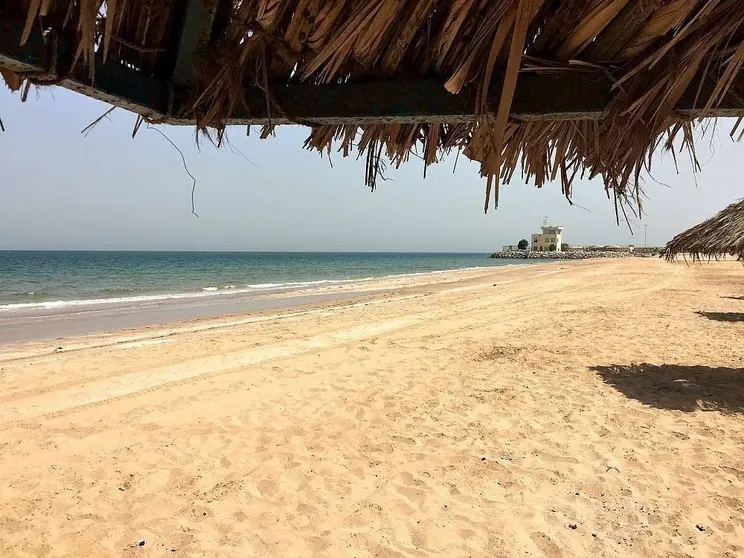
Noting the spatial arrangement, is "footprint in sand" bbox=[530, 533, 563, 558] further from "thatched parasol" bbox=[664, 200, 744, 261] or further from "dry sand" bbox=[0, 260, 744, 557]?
"thatched parasol" bbox=[664, 200, 744, 261]

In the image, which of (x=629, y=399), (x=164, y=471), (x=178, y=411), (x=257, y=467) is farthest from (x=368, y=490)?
(x=629, y=399)

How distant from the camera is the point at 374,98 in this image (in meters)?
1.65

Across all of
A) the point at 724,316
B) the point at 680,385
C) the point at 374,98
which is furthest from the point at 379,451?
the point at 724,316

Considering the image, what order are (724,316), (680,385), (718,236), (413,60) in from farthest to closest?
(724,316) < (718,236) < (680,385) < (413,60)

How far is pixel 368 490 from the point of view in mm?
3145

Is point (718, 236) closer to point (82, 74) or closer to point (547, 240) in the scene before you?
point (82, 74)

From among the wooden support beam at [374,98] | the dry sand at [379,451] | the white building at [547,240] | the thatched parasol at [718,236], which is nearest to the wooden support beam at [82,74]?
the wooden support beam at [374,98]

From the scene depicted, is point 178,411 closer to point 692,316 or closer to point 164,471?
point 164,471

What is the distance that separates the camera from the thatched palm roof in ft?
4.40

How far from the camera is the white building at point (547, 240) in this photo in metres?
89.1

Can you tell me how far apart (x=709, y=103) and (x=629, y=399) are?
4.02 metres

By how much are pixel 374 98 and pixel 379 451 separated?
281cm

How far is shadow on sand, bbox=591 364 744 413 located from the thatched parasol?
1778 millimetres

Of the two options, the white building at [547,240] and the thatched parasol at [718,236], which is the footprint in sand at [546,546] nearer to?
the thatched parasol at [718,236]
